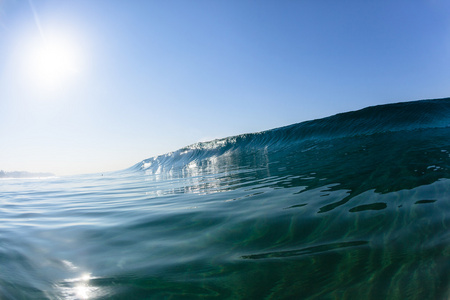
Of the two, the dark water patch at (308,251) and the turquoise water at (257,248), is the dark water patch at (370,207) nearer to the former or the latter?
the turquoise water at (257,248)

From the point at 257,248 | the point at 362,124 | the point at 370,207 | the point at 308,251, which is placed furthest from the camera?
the point at 362,124

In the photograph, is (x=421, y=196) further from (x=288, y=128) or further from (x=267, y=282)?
(x=288, y=128)

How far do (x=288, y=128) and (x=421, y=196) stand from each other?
17735 mm

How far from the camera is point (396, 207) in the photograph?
5.95 feet

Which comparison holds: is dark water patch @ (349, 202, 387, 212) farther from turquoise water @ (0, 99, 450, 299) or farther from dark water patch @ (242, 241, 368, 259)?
dark water patch @ (242, 241, 368, 259)

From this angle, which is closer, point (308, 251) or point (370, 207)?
point (308, 251)

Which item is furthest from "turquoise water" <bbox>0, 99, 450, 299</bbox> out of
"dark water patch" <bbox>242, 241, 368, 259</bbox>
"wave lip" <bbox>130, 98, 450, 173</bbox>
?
"wave lip" <bbox>130, 98, 450, 173</bbox>

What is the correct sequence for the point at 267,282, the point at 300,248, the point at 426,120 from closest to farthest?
the point at 267,282
the point at 300,248
the point at 426,120

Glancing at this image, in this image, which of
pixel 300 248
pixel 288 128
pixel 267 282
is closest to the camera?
pixel 267 282

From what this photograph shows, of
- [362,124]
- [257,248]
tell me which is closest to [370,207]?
[257,248]

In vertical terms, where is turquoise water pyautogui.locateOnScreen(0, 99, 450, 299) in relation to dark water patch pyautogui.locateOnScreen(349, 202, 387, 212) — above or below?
below

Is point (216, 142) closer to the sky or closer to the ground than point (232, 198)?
closer to the sky

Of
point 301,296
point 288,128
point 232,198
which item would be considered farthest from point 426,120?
point 301,296

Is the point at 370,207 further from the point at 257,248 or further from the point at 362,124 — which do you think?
the point at 362,124
